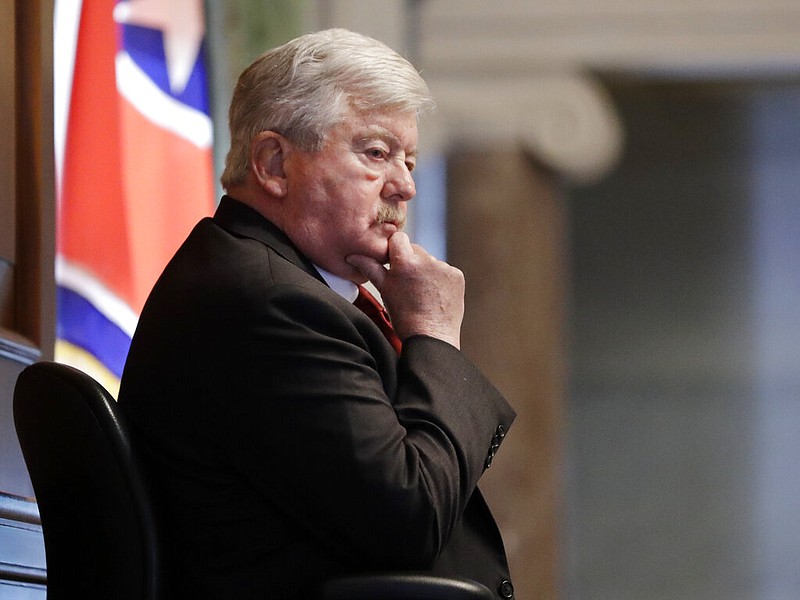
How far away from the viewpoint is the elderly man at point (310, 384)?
1.51 metres

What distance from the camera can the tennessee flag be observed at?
285 centimetres

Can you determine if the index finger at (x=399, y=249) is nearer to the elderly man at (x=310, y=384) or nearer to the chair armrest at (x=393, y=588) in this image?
the elderly man at (x=310, y=384)

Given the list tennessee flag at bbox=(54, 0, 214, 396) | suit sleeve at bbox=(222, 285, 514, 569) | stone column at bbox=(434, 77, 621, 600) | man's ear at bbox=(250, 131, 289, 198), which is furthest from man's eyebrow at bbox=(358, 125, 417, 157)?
stone column at bbox=(434, 77, 621, 600)

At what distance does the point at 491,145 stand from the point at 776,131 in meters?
2.94

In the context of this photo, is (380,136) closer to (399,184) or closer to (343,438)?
(399,184)

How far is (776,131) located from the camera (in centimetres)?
776

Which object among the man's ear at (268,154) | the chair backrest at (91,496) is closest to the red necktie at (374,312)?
the man's ear at (268,154)

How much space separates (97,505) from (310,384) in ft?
0.95

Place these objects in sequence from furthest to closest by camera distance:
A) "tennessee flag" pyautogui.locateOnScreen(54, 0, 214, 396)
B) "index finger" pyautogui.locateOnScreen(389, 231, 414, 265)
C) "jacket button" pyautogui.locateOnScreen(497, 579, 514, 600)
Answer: "tennessee flag" pyautogui.locateOnScreen(54, 0, 214, 396) < "index finger" pyautogui.locateOnScreen(389, 231, 414, 265) < "jacket button" pyautogui.locateOnScreen(497, 579, 514, 600)

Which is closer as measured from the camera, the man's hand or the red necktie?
the man's hand

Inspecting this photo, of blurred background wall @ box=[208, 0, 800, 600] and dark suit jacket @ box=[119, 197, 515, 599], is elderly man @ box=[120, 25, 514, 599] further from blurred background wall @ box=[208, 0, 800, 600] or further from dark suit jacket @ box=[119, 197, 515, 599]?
blurred background wall @ box=[208, 0, 800, 600]

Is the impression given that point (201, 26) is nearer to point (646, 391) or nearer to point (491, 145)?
point (491, 145)

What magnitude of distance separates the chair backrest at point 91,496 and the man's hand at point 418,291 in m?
0.44

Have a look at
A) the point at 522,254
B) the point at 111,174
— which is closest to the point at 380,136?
the point at 111,174
